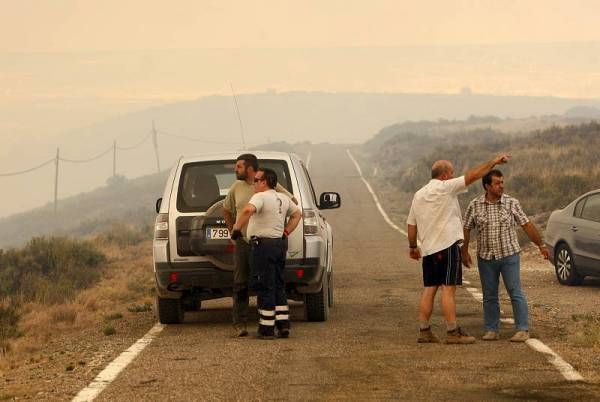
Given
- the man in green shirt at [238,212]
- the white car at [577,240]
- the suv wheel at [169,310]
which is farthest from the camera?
the white car at [577,240]

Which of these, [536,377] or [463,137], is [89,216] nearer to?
[463,137]

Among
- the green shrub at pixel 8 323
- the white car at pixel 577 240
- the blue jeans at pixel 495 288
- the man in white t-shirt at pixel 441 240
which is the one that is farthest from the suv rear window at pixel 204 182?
the white car at pixel 577 240

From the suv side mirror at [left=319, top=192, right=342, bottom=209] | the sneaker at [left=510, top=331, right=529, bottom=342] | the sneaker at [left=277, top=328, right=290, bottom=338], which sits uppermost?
the suv side mirror at [left=319, top=192, right=342, bottom=209]

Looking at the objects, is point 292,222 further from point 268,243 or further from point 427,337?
point 427,337

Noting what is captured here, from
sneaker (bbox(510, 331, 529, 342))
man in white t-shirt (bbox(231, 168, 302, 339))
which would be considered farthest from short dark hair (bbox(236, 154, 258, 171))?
sneaker (bbox(510, 331, 529, 342))

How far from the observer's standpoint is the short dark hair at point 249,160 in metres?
13.2

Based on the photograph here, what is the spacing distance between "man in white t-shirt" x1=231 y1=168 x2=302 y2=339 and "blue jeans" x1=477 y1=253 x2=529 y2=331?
1.91 m

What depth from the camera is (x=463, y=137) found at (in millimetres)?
94875

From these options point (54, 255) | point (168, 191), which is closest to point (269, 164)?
point (168, 191)

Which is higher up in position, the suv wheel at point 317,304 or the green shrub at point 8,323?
the suv wheel at point 317,304

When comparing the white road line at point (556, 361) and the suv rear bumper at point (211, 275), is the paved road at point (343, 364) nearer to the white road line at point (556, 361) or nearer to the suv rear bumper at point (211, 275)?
the white road line at point (556, 361)

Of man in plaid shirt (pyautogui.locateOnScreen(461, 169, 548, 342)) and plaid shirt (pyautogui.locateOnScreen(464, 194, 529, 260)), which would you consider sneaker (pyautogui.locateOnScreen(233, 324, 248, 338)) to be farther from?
plaid shirt (pyautogui.locateOnScreen(464, 194, 529, 260))

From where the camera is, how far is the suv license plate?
13570 millimetres

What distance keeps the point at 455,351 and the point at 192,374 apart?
2.58 m
